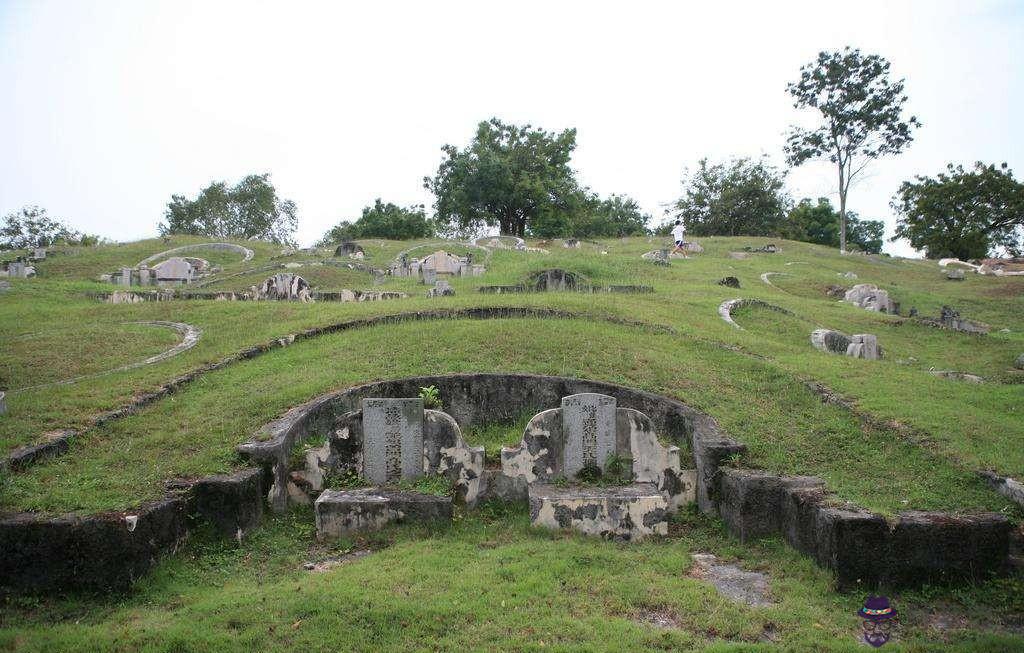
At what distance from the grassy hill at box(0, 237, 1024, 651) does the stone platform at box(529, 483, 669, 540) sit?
211 millimetres

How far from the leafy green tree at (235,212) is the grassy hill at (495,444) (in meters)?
36.3

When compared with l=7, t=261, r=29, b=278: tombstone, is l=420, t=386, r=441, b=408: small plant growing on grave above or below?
below

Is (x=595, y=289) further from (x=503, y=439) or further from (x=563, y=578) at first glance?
(x=563, y=578)

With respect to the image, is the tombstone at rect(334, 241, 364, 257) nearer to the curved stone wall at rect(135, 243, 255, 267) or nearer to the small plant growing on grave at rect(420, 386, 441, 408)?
the curved stone wall at rect(135, 243, 255, 267)

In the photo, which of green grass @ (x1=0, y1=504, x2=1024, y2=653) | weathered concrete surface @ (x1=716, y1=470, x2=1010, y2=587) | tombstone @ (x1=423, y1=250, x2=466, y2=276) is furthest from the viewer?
tombstone @ (x1=423, y1=250, x2=466, y2=276)

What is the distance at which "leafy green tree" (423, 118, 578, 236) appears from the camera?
130 feet

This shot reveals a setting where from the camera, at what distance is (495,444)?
31.3ft

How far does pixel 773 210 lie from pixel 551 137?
15072 mm

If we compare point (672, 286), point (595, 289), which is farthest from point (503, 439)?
point (672, 286)

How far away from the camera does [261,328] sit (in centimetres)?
1383

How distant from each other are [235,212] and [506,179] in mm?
24397

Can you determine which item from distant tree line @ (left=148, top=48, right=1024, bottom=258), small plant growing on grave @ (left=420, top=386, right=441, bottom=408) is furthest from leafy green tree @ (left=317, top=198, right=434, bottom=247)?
small plant growing on grave @ (left=420, top=386, right=441, bottom=408)

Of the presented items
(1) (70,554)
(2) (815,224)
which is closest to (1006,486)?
(1) (70,554)

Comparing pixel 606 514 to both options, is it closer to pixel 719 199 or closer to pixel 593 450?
pixel 593 450
